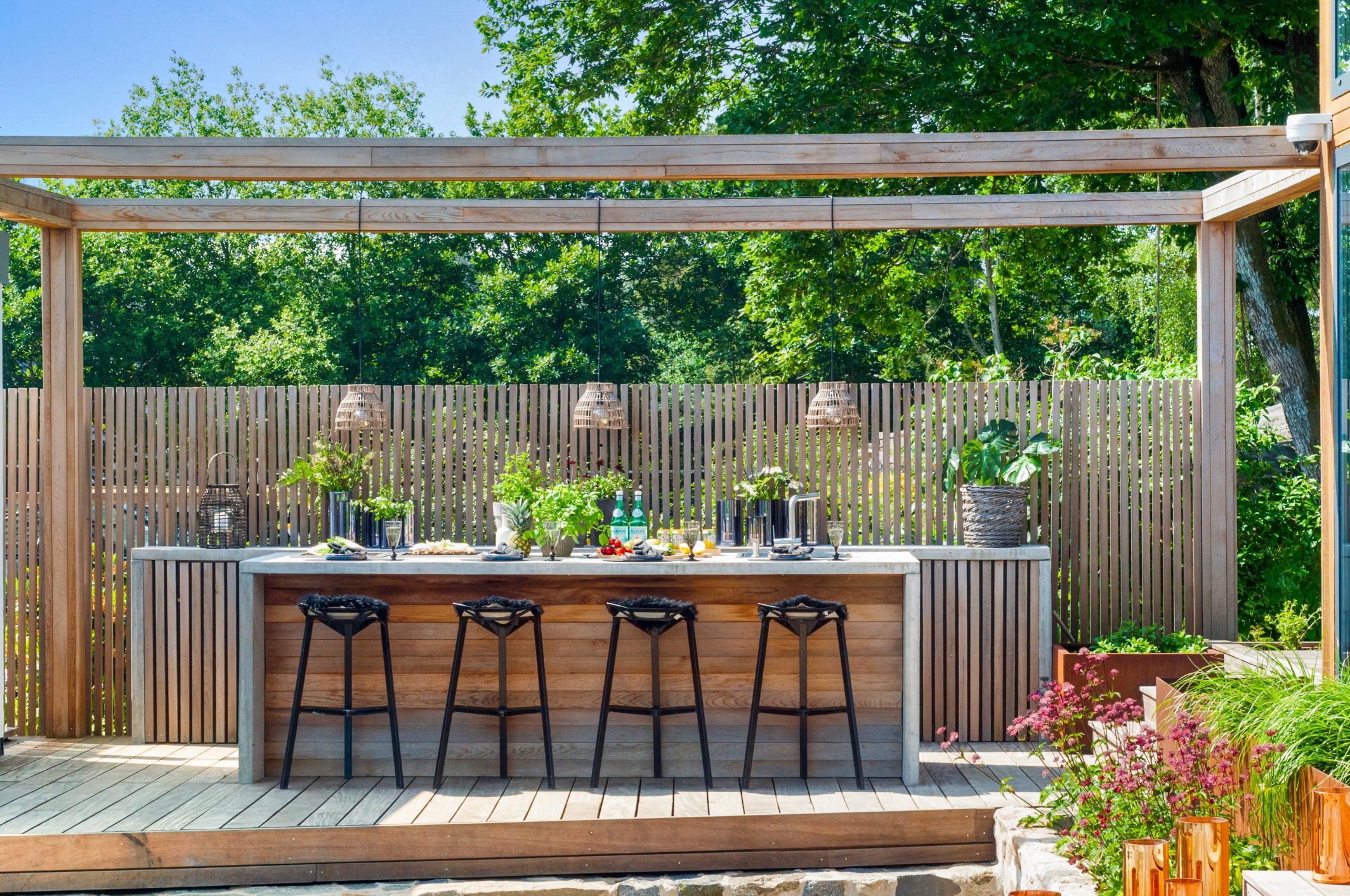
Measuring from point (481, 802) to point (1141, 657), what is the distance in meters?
3.53

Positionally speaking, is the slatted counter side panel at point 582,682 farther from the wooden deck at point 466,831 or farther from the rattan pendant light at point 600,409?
the rattan pendant light at point 600,409

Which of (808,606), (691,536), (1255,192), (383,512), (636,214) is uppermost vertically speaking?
(636,214)

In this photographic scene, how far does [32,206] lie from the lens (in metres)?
5.67

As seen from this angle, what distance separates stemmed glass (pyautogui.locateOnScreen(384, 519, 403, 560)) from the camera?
528 cm

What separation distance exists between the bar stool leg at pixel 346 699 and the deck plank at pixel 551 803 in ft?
3.32

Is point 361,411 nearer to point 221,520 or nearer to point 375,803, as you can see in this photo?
point 221,520

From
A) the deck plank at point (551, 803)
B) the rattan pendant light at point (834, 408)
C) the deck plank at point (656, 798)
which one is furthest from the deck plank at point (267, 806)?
the rattan pendant light at point (834, 408)

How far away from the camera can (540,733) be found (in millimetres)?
5297

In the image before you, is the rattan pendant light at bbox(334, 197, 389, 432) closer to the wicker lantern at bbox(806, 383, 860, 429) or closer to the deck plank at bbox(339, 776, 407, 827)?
the deck plank at bbox(339, 776, 407, 827)

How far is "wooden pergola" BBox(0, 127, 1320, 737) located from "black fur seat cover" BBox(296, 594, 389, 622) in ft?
6.54

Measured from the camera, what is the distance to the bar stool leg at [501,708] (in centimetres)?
504

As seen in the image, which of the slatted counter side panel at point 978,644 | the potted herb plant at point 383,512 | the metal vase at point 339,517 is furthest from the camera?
the slatted counter side panel at point 978,644

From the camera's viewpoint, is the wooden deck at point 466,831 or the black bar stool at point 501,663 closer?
the wooden deck at point 466,831

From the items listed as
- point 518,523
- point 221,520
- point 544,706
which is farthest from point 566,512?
point 221,520
